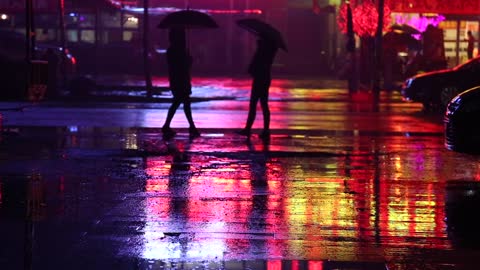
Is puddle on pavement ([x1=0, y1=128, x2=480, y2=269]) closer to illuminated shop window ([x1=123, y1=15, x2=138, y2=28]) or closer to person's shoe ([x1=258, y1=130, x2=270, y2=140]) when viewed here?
person's shoe ([x1=258, y1=130, x2=270, y2=140])

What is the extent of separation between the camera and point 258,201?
8.86 metres

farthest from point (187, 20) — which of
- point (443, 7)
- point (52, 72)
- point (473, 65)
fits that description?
point (443, 7)

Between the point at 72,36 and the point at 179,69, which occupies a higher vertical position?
the point at 179,69

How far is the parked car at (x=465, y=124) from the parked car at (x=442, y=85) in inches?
375

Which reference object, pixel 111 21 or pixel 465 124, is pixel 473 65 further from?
pixel 111 21

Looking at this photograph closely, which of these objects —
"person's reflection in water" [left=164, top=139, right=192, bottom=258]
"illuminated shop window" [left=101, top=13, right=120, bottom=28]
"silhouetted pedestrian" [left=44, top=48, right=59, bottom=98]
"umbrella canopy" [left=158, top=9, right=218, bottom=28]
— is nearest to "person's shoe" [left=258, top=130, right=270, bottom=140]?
"person's reflection in water" [left=164, top=139, right=192, bottom=258]

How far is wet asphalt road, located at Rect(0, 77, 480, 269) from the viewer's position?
666cm

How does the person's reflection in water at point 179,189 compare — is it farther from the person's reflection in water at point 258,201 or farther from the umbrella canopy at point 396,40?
the umbrella canopy at point 396,40

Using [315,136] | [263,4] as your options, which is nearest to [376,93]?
[315,136]

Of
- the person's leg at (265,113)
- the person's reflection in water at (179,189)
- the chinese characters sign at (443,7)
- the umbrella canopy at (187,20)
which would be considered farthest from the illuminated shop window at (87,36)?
the person's reflection in water at (179,189)

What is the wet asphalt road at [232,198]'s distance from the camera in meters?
6.66

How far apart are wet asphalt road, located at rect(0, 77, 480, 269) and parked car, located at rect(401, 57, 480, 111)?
3.62 meters

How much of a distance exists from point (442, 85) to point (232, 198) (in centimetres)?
1233

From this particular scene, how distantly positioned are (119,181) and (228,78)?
2667 cm
